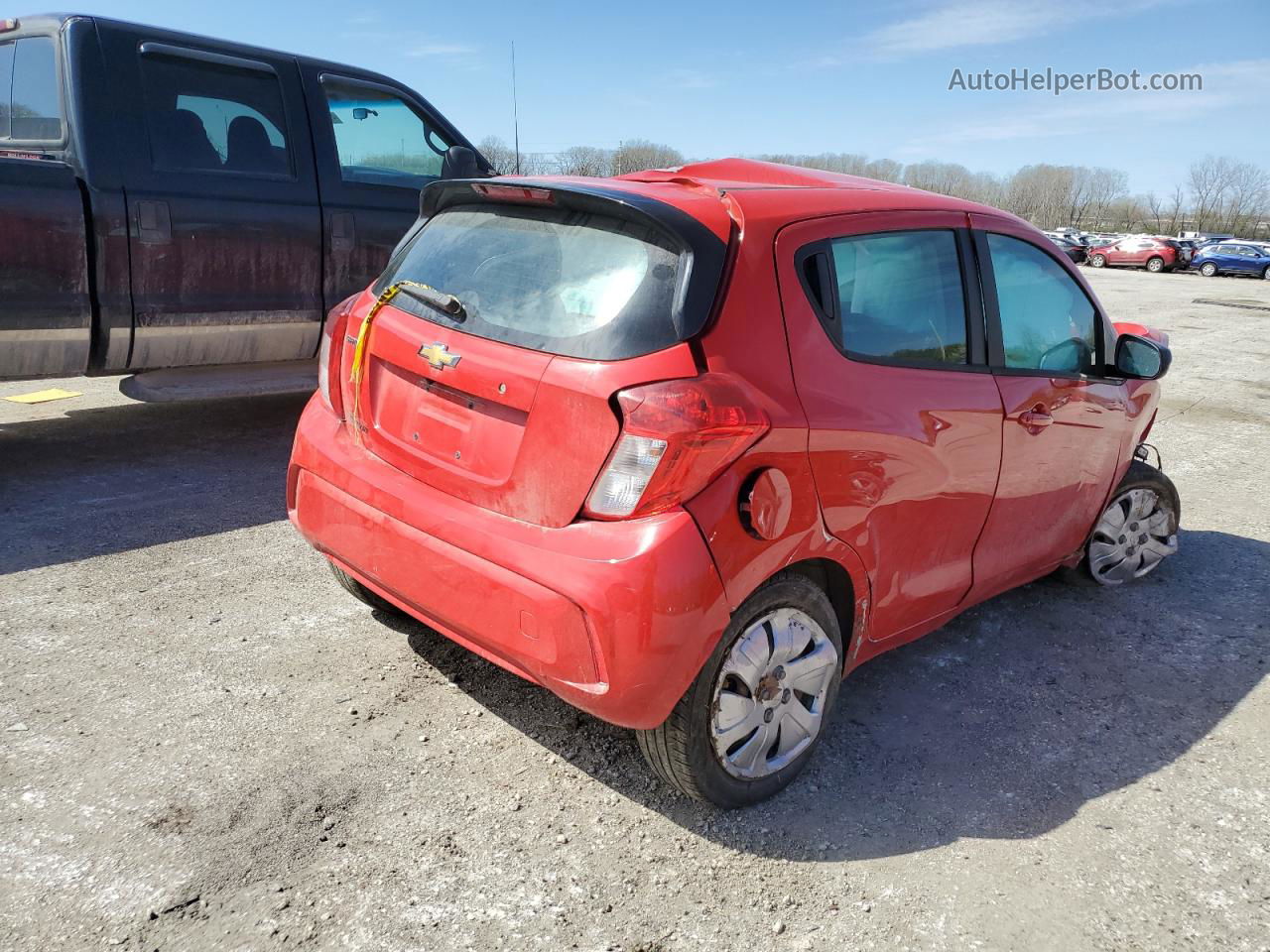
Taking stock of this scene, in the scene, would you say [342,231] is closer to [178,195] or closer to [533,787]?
[178,195]

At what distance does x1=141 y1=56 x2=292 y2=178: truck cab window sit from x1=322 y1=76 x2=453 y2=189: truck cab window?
37 cm

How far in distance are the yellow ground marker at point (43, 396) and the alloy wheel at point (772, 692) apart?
6079mm

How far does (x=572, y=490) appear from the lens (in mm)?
2523

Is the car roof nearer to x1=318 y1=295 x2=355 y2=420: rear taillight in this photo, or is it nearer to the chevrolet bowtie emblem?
the chevrolet bowtie emblem

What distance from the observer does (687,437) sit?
95.0 inches

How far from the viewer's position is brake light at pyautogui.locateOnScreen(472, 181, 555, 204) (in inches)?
114

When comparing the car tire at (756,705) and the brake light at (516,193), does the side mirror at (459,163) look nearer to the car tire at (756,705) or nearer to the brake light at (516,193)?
the brake light at (516,193)

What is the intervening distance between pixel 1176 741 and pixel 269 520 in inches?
153

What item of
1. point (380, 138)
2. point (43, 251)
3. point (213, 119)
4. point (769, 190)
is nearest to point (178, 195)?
point (213, 119)

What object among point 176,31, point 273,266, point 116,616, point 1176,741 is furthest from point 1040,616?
point 176,31

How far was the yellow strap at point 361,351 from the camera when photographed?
10.2 feet

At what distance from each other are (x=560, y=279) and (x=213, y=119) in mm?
3938

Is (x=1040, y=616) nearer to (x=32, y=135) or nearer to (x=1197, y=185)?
(x=32, y=135)

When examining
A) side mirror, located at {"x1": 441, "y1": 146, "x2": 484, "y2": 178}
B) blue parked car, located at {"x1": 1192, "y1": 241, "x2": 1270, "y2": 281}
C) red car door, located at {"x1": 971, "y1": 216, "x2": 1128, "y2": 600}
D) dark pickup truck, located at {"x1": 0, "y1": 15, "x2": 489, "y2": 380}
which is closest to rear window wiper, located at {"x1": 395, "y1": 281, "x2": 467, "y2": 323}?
red car door, located at {"x1": 971, "y1": 216, "x2": 1128, "y2": 600}
